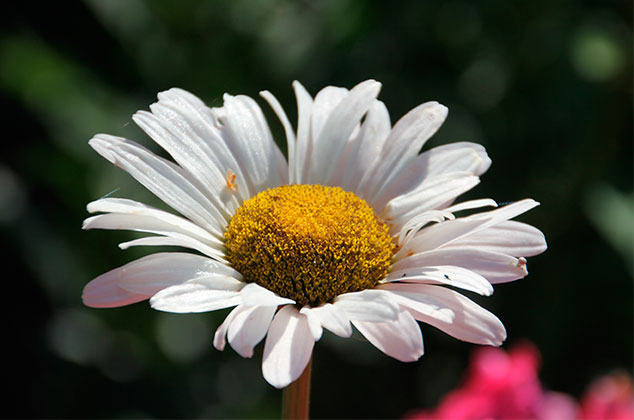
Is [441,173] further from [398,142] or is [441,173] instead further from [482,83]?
[482,83]

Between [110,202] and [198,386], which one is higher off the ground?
[110,202]

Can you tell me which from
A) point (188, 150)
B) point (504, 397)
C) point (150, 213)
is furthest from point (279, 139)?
point (150, 213)

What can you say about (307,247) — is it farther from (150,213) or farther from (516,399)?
(516,399)

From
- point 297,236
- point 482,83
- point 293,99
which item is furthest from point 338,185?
point 482,83

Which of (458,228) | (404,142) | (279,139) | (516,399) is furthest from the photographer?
(279,139)

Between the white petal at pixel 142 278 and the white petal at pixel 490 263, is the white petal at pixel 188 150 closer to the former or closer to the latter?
→ the white petal at pixel 142 278

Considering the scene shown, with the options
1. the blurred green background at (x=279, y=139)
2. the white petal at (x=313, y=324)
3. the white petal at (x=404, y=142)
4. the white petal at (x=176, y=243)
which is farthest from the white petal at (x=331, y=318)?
the blurred green background at (x=279, y=139)
